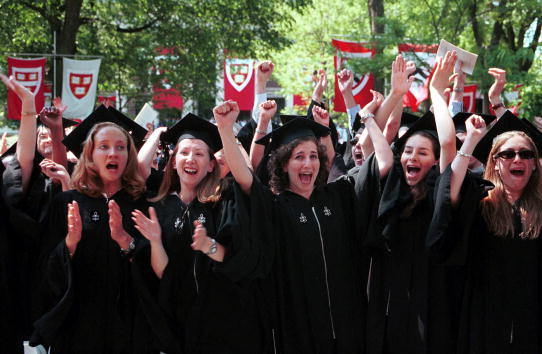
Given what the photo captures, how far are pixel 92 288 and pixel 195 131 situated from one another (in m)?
1.28

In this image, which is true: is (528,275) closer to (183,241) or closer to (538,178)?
(538,178)

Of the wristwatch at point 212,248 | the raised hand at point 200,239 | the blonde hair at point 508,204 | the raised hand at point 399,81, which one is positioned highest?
the raised hand at point 399,81

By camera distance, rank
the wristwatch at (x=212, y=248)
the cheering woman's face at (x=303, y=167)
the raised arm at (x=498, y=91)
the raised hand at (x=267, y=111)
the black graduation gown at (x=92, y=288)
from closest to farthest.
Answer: the wristwatch at (x=212, y=248) < the black graduation gown at (x=92, y=288) < the cheering woman's face at (x=303, y=167) < the raised hand at (x=267, y=111) < the raised arm at (x=498, y=91)

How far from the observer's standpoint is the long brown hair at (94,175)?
4.21 meters

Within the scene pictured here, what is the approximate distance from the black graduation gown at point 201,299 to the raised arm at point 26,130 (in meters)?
1.06

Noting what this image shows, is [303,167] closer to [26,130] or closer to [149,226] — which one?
[149,226]

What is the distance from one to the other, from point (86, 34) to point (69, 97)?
5089 millimetres

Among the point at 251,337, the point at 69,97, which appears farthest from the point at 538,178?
the point at 69,97

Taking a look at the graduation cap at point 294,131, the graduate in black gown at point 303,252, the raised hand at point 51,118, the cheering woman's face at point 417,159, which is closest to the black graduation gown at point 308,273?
the graduate in black gown at point 303,252

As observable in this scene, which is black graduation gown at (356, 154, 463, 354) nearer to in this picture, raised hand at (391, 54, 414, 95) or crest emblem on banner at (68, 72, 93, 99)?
raised hand at (391, 54, 414, 95)

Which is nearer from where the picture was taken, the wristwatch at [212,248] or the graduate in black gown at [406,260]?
the wristwatch at [212,248]

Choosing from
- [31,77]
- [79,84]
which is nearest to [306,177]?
[79,84]

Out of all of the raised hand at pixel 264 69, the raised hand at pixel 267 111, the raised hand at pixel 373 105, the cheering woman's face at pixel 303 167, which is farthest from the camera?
the raised hand at pixel 264 69

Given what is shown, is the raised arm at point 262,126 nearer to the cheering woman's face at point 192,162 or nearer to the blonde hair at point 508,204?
the cheering woman's face at point 192,162
